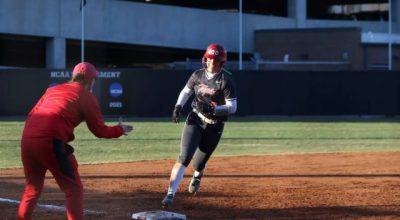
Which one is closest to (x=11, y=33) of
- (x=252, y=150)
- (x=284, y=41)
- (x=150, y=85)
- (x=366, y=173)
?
(x=150, y=85)

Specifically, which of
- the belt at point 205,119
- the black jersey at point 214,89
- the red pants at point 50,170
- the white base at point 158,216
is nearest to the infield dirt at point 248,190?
the white base at point 158,216

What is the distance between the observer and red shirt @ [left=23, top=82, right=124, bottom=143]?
643 centimetres

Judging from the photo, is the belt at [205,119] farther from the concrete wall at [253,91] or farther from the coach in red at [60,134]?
the concrete wall at [253,91]

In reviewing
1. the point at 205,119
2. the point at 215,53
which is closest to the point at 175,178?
the point at 205,119

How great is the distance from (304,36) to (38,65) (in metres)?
19.6

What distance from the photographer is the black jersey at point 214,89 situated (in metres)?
9.02

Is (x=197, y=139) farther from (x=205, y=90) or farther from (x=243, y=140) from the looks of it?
(x=243, y=140)

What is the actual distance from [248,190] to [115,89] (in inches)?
878

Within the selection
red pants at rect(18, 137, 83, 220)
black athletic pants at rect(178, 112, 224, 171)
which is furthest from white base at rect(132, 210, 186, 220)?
red pants at rect(18, 137, 83, 220)

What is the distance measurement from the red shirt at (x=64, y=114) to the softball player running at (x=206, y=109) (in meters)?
2.42

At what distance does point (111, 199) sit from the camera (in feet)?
31.6

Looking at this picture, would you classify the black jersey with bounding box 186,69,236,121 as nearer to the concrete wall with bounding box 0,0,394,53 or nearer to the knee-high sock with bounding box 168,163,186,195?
the knee-high sock with bounding box 168,163,186,195

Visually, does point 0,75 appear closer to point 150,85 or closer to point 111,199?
point 150,85

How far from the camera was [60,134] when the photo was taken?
21.2 ft
